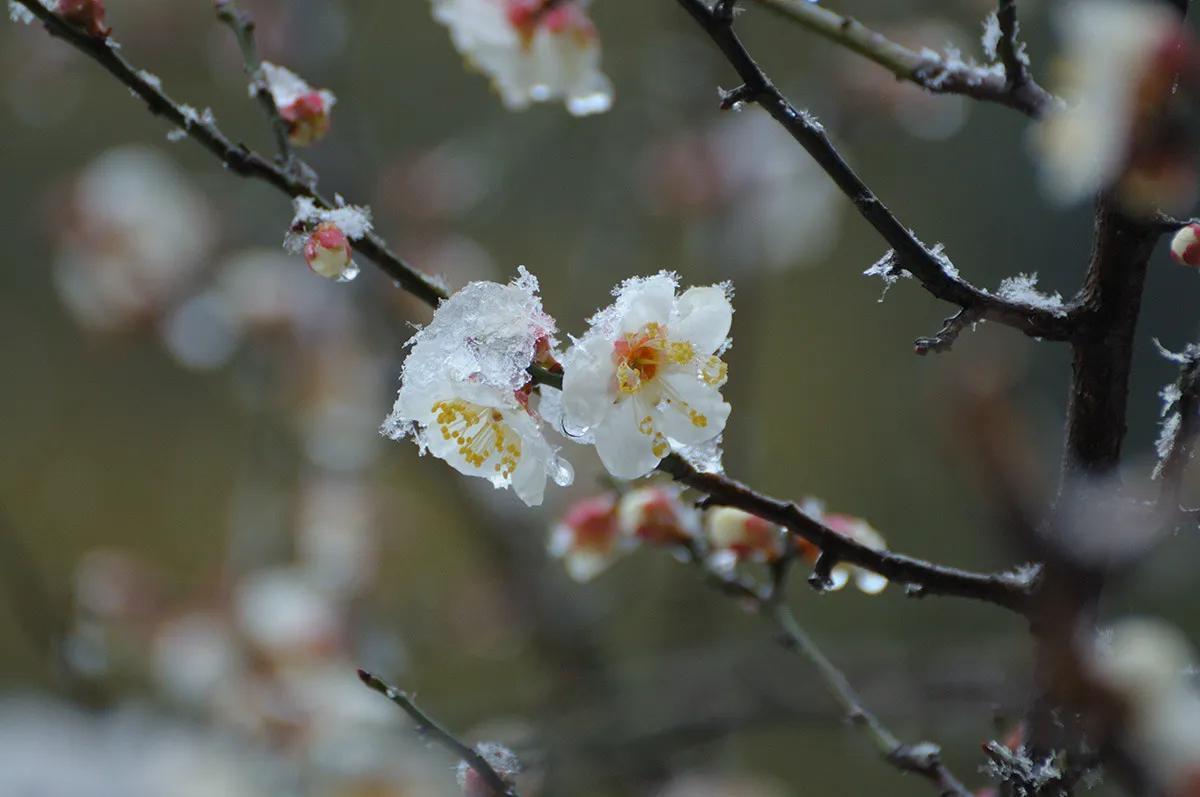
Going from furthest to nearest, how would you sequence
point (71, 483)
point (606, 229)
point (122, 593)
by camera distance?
point (71, 483), point (606, 229), point (122, 593)

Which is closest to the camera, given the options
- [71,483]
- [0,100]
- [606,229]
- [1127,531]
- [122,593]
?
[1127,531]

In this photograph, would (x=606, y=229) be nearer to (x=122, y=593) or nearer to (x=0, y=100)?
(x=122, y=593)

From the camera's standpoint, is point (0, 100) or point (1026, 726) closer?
point (1026, 726)

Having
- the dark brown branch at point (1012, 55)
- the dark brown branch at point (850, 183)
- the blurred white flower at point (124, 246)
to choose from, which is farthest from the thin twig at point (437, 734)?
the blurred white flower at point (124, 246)

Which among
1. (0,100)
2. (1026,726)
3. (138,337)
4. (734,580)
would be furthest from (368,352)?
(0,100)

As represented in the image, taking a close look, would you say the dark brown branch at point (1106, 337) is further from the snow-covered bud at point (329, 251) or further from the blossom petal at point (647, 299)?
the snow-covered bud at point (329, 251)

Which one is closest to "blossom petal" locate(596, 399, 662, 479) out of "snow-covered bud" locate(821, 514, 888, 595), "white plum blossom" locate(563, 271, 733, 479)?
"white plum blossom" locate(563, 271, 733, 479)
